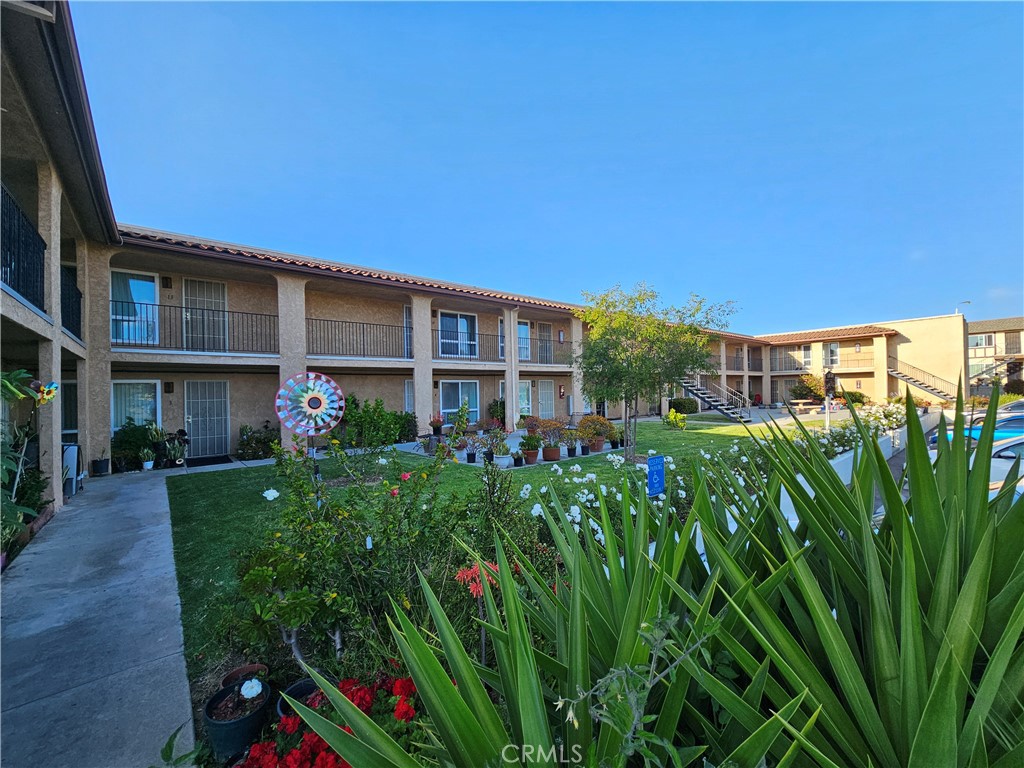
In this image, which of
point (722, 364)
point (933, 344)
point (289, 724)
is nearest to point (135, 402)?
point (289, 724)

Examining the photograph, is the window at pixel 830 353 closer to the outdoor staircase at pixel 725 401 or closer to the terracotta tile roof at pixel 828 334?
the terracotta tile roof at pixel 828 334

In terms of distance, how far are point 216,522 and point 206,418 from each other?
9.02 meters

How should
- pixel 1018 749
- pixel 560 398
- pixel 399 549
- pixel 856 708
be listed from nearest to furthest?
pixel 1018 749 < pixel 856 708 < pixel 399 549 < pixel 560 398

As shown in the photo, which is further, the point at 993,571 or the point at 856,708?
the point at 993,571

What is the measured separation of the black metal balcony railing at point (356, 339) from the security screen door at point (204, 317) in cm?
257

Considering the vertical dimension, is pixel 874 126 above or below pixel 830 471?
above

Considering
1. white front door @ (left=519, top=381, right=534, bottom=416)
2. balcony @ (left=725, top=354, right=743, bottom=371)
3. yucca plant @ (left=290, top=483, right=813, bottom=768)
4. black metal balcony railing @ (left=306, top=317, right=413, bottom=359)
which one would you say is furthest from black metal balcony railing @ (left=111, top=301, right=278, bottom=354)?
balcony @ (left=725, top=354, right=743, bottom=371)

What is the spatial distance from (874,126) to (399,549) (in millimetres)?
17833

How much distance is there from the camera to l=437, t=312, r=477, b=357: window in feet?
62.3

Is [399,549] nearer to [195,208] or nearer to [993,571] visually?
[993,571]

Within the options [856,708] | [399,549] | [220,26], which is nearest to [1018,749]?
[856,708]

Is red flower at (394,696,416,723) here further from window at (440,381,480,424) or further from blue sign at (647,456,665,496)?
window at (440,381,480,424)

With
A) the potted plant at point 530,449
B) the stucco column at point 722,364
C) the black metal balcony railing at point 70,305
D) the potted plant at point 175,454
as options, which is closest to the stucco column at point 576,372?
the potted plant at point 530,449

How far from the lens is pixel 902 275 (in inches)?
752
